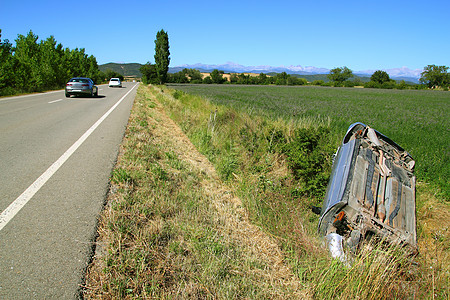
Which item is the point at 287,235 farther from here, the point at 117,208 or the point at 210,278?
the point at 117,208

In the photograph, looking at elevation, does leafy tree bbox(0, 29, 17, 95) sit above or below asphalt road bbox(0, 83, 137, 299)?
above

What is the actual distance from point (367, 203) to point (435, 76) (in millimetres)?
132621

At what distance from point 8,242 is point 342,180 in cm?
401

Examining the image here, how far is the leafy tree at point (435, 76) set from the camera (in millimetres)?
103363

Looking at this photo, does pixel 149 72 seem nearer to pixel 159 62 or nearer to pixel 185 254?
pixel 159 62

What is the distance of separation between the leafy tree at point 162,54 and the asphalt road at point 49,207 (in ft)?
190

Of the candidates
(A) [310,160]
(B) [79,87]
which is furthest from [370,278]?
(B) [79,87]

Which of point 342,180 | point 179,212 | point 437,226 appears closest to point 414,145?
point 437,226

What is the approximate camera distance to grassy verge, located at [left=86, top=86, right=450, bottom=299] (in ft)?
8.57

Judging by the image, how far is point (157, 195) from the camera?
410cm

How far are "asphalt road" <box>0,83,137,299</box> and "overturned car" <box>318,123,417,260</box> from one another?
2872mm

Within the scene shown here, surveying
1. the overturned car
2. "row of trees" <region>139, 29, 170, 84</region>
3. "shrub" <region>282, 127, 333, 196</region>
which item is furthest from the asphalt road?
"row of trees" <region>139, 29, 170, 84</region>

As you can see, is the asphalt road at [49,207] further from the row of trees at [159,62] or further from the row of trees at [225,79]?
the row of trees at [225,79]

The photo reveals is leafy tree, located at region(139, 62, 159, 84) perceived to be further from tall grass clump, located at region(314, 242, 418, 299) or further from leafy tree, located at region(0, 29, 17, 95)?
tall grass clump, located at region(314, 242, 418, 299)
